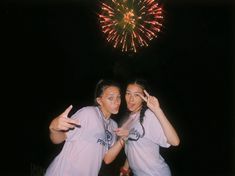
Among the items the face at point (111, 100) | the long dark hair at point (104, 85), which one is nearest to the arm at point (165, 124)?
the face at point (111, 100)

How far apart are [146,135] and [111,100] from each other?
72 cm

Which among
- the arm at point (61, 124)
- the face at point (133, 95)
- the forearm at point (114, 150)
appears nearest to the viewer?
the arm at point (61, 124)

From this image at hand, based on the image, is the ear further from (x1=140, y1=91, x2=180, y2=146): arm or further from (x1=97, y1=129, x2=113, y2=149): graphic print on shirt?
(x1=140, y1=91, x2=180, y2=146): arm

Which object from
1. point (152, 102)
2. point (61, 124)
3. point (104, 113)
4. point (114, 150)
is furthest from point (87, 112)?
point (152, 102)

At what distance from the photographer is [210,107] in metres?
12.7

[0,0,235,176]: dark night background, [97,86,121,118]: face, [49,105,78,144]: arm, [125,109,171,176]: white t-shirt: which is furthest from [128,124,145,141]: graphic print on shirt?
[0,0,235,176]: dark night background

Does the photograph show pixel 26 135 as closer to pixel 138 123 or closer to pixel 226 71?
pixel 226 71

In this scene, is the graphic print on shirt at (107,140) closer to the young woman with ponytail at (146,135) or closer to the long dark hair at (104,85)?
the young woman with ponytail at (146,135)

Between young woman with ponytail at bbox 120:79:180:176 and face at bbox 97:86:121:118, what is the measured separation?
9.5 inches

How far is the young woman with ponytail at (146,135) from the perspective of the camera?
439cm

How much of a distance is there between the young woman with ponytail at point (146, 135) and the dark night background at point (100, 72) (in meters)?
6.78

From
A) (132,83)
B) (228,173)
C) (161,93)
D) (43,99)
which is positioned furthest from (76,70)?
(132,83)

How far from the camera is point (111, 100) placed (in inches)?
179

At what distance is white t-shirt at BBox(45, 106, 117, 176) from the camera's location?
4.12 m
